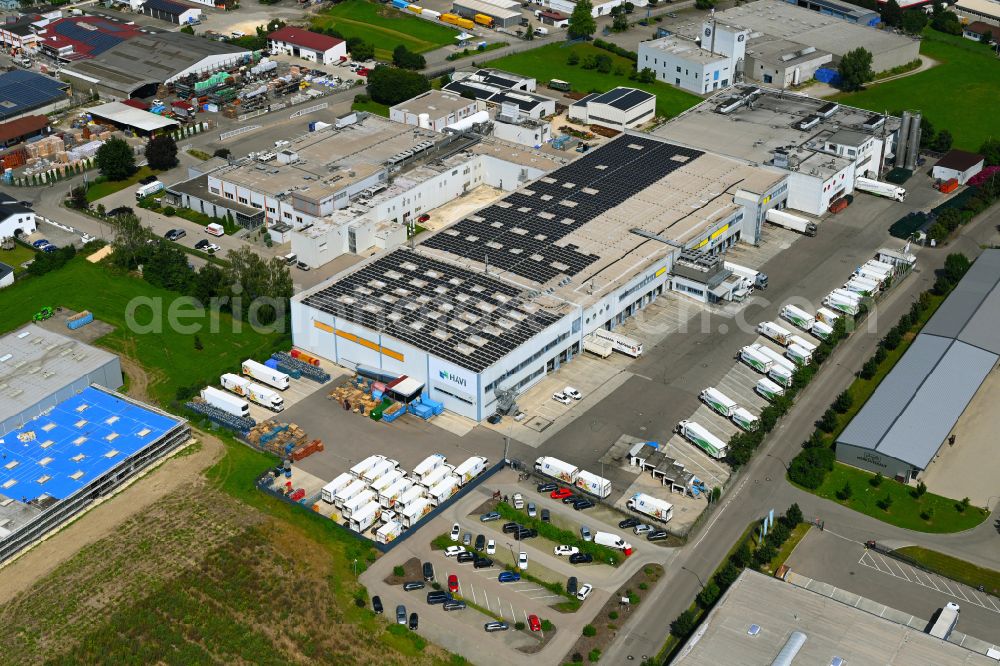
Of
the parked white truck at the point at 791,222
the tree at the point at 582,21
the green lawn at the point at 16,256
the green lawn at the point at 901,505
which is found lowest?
the green lawn at the point at 901,505

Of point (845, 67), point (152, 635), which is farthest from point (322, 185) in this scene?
point (845, 67)

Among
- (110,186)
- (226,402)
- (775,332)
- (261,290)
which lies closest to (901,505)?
(775,332)

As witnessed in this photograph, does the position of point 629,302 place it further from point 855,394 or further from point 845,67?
point 845,67

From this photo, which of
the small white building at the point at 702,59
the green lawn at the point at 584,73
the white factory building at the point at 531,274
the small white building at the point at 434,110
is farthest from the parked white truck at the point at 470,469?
the small white building at the point at 702,59

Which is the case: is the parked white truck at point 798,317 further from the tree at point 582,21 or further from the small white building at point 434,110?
the tree at point 582,21

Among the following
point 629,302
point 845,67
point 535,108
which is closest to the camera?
point 629,302

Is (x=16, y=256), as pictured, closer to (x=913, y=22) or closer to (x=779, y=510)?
(x=779, y=510)
